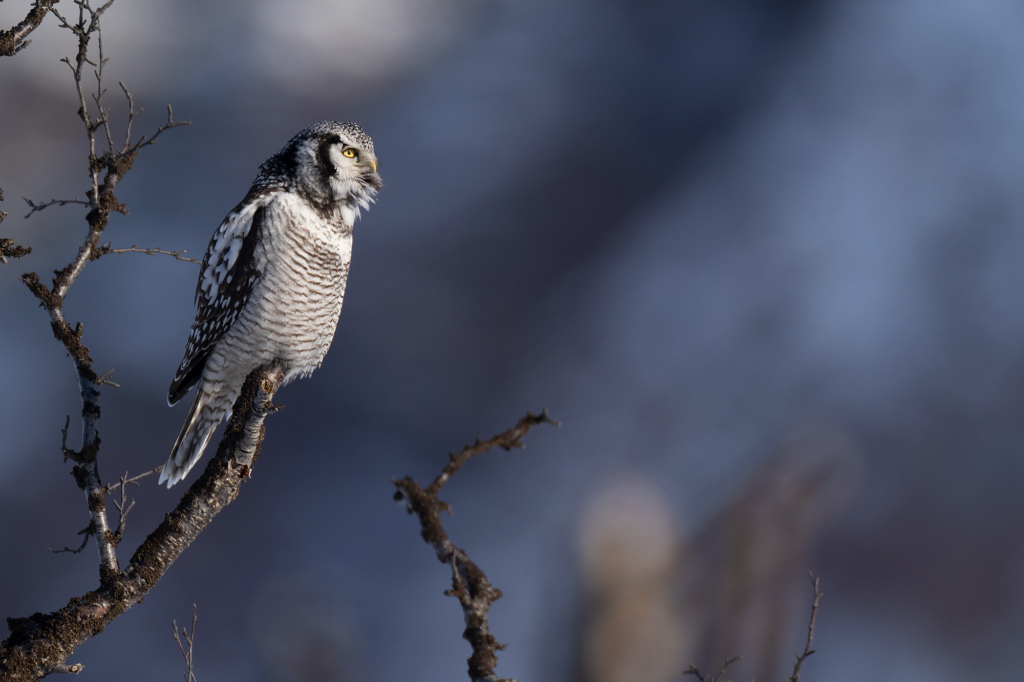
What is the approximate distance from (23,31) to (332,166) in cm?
84

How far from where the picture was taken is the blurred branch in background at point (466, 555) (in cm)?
124

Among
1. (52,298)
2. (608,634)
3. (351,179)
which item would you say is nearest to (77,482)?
(52,298)

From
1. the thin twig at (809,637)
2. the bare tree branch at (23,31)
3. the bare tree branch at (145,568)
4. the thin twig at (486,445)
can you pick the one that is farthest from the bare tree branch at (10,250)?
the thin twig at (809,637)

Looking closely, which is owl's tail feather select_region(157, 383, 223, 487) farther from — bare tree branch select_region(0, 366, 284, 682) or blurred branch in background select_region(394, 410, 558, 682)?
blurred branch in background select_region(394, 410, 558, 682)

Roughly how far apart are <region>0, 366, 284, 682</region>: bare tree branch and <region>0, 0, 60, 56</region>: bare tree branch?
870 millimetres

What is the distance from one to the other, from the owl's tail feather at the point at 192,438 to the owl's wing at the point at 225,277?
5.1 inches

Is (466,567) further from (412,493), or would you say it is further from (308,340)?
(308,340)


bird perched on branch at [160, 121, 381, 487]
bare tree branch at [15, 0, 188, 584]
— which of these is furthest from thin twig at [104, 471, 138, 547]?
bird perched on branch at [160, 121, 381, 487]

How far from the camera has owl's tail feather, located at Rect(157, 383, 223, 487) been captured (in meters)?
2.12

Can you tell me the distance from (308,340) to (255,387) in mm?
429

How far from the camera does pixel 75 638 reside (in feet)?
4.24

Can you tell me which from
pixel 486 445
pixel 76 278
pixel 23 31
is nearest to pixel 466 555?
pixel 486 445

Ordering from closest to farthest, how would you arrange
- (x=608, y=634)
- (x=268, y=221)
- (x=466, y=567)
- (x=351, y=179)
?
(x=466, y=567) < (x=268, y=221) < (x=351, y=179) < (x=608, y=634)

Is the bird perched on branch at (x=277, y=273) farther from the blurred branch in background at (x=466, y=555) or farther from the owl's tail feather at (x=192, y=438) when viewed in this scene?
the blurred branch in background at (x=466, y=555)
